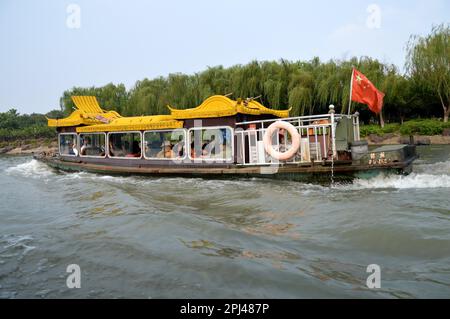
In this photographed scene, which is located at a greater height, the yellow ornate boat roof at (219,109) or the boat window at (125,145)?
the yellow ornate boat roof at (219,109)

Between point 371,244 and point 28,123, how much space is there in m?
70.8

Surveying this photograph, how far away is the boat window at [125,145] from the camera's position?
1178 cm

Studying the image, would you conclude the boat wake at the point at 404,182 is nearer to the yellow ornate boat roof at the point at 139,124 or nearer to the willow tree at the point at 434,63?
the yellow ornate boat roof at the point at 139,124

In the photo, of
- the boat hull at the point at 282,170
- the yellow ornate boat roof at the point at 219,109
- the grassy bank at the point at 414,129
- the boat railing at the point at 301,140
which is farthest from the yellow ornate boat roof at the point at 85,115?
the grassy bank at the point at 414,129

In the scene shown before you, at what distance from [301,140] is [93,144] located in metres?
7.33

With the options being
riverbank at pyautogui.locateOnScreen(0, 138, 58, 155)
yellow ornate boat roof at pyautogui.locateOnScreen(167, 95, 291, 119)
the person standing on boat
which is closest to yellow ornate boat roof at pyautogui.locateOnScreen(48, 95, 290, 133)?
yellow ornate boat roof at pyautogui.locateOnScreen(167, 95, 291, 119)

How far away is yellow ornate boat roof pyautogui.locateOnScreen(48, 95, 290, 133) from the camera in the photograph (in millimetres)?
9711

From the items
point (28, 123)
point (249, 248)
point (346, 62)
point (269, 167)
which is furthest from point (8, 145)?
point (249, 248)

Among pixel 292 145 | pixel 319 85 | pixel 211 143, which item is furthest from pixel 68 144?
pixel 319 85

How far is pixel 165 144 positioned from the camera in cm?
1102

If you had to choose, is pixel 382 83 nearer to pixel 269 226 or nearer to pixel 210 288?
pixel 269 226

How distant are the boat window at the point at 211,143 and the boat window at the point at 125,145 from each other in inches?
82.8

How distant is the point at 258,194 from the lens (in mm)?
7828

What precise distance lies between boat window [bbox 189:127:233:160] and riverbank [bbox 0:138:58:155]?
103 ft
